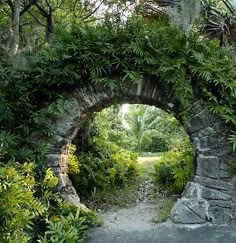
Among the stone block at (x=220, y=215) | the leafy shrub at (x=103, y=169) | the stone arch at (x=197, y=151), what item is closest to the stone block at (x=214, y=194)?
the stone arch at (x=197, y=151)

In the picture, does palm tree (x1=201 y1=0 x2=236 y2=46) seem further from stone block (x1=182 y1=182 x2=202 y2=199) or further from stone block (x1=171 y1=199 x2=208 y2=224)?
stone block (x1=171 y1=199 x2=208 y2=224)

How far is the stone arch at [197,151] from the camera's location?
500 centimetres

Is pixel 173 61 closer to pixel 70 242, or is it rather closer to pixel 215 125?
pixel 215 125

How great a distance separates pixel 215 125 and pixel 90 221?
216cm

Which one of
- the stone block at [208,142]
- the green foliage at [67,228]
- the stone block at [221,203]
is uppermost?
the stone block at [208,142]

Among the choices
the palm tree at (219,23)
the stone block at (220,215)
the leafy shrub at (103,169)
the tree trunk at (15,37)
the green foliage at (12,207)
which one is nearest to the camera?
the green foliage at (12,207)

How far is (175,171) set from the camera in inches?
247

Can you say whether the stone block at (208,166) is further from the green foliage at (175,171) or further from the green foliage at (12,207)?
the green foliage at (12,207)

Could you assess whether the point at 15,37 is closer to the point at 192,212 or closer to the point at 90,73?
the point at 90,73

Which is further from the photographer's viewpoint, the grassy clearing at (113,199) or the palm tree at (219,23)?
the grassy clearing at (113,199)

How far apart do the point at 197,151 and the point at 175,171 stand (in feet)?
4.25

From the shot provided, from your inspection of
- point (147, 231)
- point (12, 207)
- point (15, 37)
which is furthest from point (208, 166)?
point (15, 37)

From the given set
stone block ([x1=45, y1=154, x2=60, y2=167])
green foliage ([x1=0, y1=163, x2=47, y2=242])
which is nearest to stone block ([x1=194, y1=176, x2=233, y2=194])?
stone block ([x1=45, y1=154, x2=60, y2=167])

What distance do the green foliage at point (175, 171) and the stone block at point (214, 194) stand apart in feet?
3.62
